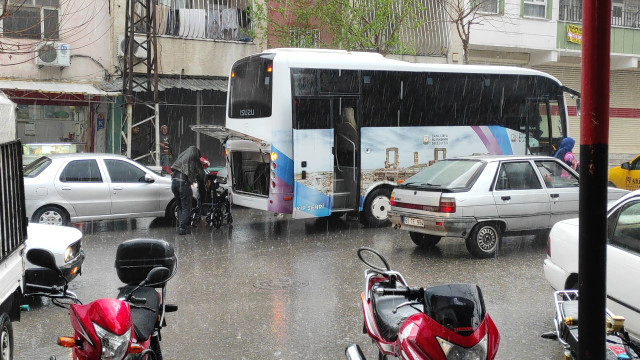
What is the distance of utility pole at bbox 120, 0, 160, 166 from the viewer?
1967 centimetres

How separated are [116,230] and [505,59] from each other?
60.7ft

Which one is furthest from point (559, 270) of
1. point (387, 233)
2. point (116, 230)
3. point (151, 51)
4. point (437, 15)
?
point (437, 15)

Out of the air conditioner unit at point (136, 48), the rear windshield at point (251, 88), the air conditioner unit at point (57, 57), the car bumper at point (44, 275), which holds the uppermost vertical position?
the air conditioner unit at point (136, 48)

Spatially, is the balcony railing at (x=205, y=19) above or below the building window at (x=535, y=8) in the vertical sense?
below

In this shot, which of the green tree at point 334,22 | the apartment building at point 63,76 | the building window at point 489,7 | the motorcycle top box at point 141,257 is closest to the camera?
the motorcycle top box at point 141,257

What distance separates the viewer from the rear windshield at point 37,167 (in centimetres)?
1300

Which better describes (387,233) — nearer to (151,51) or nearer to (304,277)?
(304,277)

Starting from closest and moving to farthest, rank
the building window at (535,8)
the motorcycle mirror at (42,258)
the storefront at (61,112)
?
the motorcycle mirror at (42,258) → the storefront at (61,112) → the building window at (535,8)

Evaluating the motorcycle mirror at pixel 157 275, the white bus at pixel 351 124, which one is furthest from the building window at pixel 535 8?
the motorcycle mirror at pixel 157 275

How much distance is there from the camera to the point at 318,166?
13469 mm

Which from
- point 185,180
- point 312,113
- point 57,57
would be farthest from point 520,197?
point 57,57

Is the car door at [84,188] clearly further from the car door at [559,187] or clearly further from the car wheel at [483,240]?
the car door at [559,187]

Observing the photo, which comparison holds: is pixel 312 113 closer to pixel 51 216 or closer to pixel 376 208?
pixel 376 208

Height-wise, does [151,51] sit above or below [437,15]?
below
